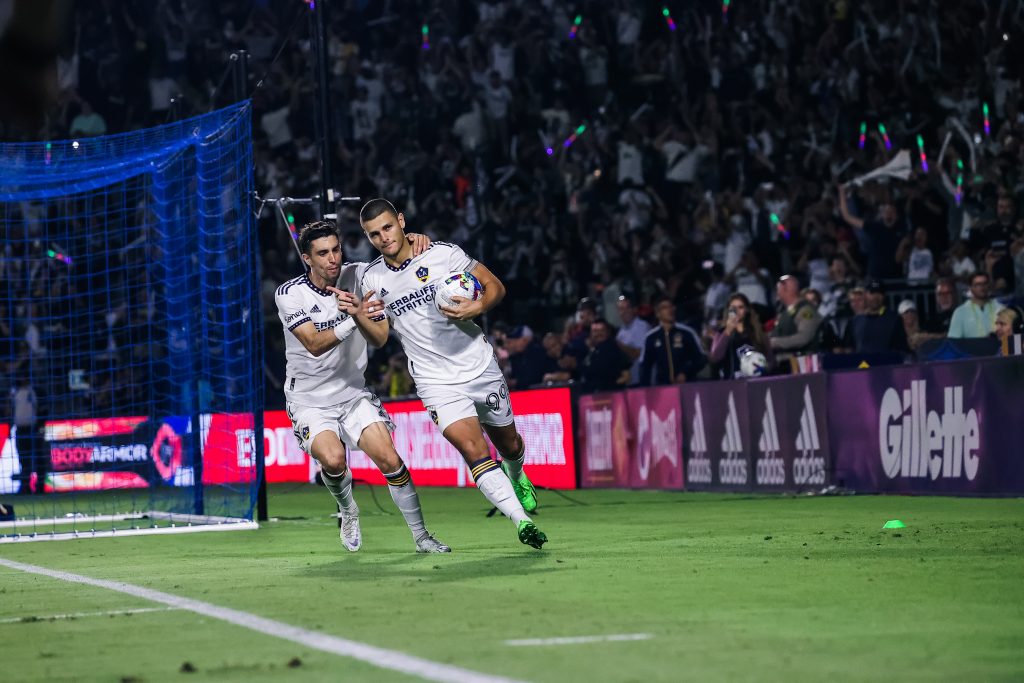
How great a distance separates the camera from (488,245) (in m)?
25.8

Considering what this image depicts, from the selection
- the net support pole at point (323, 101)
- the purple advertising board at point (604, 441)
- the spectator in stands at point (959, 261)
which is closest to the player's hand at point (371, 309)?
the net support pole at point (323, 101)

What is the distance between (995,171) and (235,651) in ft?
53.1

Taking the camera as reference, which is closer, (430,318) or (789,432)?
(430,318)

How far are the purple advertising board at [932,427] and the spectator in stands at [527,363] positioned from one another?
7.13 meters

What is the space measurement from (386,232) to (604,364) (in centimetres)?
1095

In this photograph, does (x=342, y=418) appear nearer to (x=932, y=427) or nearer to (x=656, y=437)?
(x=932, y=427)

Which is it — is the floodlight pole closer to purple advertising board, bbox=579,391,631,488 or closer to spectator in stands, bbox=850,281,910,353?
purple advertising board, bbox=579,391,631,488

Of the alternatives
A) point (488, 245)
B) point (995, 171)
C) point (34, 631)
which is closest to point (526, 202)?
point (488, 245)

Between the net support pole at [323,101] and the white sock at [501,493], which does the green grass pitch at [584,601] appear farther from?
the net support pole at [323,101]

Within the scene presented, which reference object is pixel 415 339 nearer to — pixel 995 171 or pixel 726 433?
pixel 726 433

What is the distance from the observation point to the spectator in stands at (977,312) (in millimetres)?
15938

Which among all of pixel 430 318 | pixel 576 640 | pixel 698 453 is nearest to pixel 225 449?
pixel 698 453

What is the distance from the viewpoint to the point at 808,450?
16.6 metres

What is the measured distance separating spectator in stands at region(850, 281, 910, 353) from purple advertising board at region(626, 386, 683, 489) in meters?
2.48
